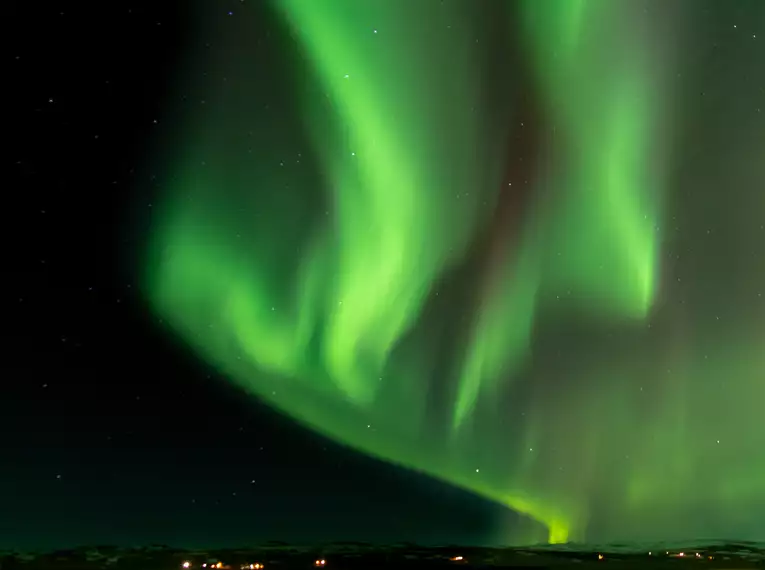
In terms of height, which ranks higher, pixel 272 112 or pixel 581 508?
pixel 272 112

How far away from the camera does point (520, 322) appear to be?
3.15 ft

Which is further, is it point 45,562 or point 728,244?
point 728,244

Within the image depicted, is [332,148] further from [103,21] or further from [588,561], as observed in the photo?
[588,561]

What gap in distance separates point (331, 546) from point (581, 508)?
0.35 meters

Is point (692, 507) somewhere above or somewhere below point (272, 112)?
below

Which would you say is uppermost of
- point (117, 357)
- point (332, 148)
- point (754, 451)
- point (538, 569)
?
point (332, 148)

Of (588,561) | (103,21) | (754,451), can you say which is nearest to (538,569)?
(588,561)

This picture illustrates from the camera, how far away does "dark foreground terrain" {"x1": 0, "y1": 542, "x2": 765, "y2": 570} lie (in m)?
0.86

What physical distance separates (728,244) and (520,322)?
32 centimetres

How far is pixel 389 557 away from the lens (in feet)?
2.96

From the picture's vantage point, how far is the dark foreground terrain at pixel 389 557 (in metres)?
0.86

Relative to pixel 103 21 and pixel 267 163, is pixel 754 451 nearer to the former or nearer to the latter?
pixel 267 163

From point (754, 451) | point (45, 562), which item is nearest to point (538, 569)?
point (754, 451)

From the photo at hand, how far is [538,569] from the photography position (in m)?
0.86
